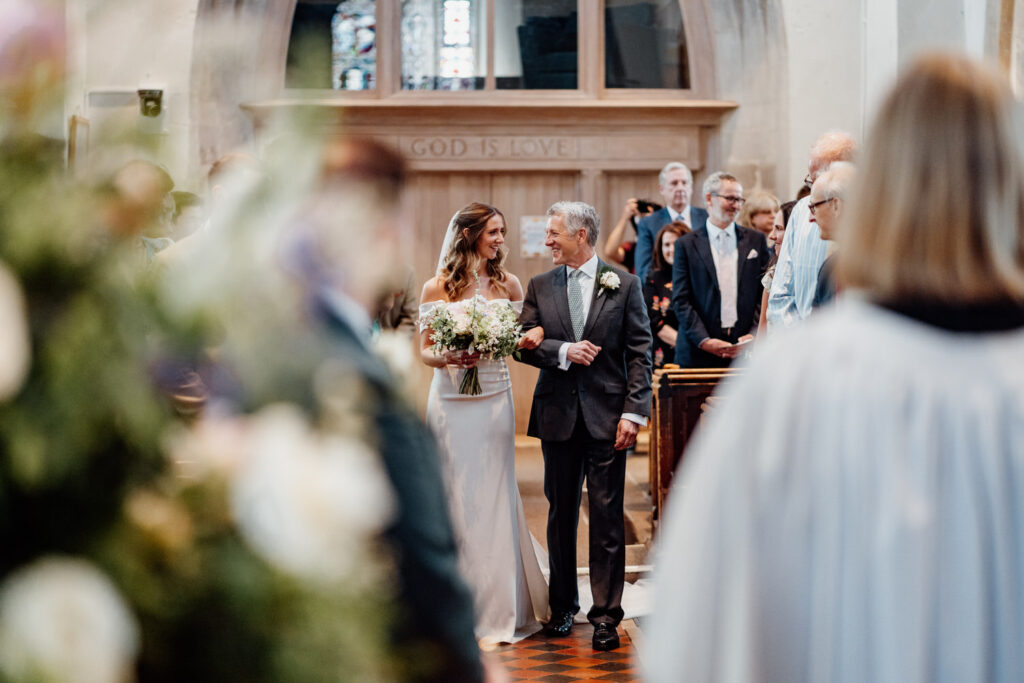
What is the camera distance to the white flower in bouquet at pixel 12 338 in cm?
82

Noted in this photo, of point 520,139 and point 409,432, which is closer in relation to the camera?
point 409,432

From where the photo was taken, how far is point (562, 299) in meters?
5.09

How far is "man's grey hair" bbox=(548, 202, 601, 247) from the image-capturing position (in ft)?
16.6

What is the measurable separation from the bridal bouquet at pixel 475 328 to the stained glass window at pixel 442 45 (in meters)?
5.51

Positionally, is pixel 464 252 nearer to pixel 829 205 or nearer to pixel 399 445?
pixel 829 205

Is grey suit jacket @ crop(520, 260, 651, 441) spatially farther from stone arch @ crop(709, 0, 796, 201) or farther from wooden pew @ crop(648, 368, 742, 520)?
stone arch @ crop(709, 0, 796, 201)

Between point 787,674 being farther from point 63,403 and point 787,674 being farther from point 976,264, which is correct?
point 63,403

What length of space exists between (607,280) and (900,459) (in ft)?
11.4

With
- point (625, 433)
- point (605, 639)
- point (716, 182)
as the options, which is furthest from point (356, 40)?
point (605, 639)

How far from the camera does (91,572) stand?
0.84 metres

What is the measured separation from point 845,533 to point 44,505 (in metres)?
1.09

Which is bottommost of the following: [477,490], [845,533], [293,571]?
[477,490]

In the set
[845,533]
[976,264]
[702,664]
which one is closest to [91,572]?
[702,664]

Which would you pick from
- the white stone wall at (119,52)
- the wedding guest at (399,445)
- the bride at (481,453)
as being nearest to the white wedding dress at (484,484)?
the bride at (481,453)
